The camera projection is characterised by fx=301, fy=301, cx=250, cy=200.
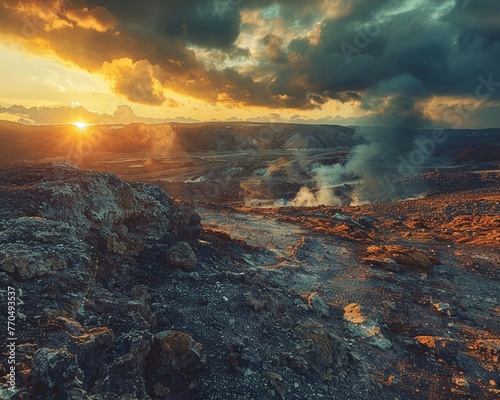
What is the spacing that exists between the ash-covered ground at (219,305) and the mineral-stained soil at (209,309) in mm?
40

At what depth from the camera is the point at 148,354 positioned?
6211 millimetres

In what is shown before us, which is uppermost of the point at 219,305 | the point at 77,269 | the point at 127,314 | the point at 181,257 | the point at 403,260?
the point at 77,269

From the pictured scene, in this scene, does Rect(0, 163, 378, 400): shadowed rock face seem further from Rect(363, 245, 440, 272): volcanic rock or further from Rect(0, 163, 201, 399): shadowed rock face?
Rect(363, 245, 440, 272): volcanic rock

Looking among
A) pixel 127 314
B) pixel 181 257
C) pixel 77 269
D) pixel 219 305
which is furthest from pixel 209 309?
pixel 77 269

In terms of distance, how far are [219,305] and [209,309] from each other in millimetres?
400

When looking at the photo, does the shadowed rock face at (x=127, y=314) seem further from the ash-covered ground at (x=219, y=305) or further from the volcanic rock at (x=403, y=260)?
the volcanic rock at (x=403, y=260)

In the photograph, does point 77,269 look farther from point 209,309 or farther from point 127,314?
point 209,309

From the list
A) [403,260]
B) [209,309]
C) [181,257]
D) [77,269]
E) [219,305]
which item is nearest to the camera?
[77,269]

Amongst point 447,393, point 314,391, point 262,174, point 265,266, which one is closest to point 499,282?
point 447,393

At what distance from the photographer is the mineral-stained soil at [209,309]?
5.69m

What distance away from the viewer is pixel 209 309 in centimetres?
896

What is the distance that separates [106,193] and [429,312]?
13.7 meters

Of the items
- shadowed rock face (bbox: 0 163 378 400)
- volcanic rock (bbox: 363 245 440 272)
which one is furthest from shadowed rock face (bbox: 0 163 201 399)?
volcanic rock (bbox: 363 245 440 272)

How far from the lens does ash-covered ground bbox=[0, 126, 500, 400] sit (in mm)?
5766
